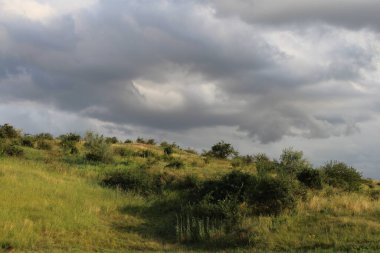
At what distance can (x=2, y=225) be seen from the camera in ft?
54.3

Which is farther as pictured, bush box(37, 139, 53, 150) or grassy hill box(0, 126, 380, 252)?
bush box(37, 139, 53, 150)

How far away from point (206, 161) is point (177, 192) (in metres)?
15.5

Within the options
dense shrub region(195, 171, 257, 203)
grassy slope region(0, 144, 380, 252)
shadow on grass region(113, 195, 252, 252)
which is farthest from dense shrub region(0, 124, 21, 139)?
dense shrub region(195, 171, 257, 203)

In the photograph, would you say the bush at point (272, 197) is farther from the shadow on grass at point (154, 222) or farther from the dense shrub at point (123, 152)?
the dense shrub at point (123, 152)

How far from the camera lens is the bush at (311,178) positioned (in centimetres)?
2650

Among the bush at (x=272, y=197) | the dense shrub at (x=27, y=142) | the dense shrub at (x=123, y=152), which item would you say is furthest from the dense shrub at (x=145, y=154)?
the bush at (x=272, y=197)

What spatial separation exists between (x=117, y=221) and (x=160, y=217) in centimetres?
237

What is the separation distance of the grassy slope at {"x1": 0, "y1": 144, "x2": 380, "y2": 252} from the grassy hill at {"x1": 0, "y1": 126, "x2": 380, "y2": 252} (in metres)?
0.04

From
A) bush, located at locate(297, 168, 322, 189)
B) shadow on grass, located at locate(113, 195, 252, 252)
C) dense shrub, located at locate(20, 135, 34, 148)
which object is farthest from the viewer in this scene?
dense shrub, located at locate(20, 135, 34, 148)

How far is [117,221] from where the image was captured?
20.5m

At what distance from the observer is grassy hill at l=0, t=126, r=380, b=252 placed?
15.9m

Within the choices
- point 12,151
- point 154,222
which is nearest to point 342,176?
point 154,222

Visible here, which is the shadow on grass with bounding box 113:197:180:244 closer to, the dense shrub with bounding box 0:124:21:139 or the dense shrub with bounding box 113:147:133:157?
the dense shrub with bounding box 113:147:133:157

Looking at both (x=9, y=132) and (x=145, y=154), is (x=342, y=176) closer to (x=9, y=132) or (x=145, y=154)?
(x=145, y=154)
